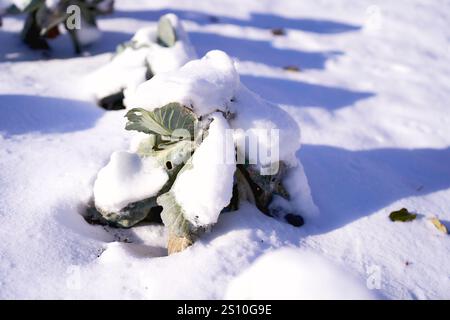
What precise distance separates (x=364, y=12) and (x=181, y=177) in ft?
9.64

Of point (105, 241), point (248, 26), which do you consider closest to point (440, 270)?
point (105, 241)

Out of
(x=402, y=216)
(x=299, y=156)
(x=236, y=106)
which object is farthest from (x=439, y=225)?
(x=236, y=106)

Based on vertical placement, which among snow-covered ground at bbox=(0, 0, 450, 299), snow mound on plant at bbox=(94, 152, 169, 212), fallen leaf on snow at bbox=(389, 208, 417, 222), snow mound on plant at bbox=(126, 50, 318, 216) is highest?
snow mound on plant at bbox=(126, 50, 318, 216)

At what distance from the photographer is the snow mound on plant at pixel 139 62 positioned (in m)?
2.34

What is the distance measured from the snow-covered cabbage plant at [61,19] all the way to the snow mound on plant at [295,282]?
202cm

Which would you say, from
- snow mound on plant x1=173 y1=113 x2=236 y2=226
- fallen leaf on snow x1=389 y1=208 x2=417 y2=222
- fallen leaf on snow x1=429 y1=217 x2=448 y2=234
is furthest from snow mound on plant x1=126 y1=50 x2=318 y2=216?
fallen leaf on snow x1=429 y1=217 x2=448 y2=234

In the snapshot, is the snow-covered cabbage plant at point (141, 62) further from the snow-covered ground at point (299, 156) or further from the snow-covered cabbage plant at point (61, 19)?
the snow-covered cabbage plant at point (61, 19)

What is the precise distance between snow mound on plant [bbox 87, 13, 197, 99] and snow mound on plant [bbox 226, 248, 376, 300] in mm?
1205

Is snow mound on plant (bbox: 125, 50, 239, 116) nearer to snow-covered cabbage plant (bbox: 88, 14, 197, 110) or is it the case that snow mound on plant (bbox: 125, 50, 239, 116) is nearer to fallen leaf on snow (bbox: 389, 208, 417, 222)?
snow-covered cabbage plant (bbox: 88, 14, 197, 110)

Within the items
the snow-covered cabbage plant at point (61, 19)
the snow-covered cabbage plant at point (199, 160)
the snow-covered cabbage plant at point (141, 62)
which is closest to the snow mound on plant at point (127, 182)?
the snow-covered cabbage plant at point (199, 160)

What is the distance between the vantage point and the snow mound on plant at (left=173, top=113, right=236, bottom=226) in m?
1.48

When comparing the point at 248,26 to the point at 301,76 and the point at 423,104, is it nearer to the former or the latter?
the point at 301,76

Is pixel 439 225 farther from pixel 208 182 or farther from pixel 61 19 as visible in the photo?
pixel 61 19

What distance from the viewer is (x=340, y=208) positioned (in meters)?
1.87
